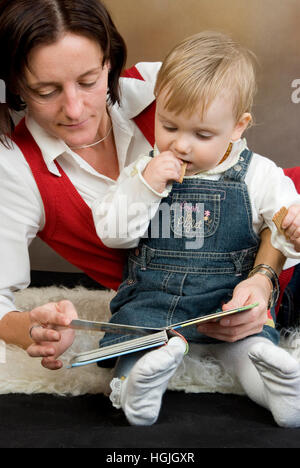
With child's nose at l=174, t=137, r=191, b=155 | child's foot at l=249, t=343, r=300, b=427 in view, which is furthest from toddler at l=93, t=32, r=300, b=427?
child's foot at l=249, t=343, r=300, b=427

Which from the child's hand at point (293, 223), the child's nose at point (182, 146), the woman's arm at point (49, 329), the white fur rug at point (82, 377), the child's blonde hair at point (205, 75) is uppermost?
the child's blonde hair at point (205, 75)

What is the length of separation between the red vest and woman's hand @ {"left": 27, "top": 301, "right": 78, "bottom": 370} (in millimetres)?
452

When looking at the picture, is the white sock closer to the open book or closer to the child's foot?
the open book

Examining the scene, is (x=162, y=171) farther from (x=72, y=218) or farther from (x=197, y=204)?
(x=72, y=218)

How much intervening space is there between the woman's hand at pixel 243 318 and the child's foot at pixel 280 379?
0.54 ft

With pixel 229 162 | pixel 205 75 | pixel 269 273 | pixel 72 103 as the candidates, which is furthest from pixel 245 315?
pixel 72 103

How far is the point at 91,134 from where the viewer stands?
5.87 ft

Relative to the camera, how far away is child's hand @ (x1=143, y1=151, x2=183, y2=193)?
157 centimetres

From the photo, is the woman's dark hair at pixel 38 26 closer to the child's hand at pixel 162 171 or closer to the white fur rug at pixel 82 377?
the child's hand at pixel 162 171

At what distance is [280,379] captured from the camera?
132cm

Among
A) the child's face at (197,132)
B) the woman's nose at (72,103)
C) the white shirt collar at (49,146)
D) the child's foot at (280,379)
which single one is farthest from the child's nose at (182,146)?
the child's foot at (280,379)

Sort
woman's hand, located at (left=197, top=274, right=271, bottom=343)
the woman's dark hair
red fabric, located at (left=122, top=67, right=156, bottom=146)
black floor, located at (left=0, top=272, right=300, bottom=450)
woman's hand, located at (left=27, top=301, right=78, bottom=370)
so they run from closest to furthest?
black floor, located at (left=0, top=272, right=300, bottom=450) < woman's hand, located at (left=27, top=301, right=78, bottom=370) < woman's hand, located at (left=197, top=274, right=271, bottom=343) < the woman's dark hair < red fabric, located at (left=122, top=67, right=156, bottom=146)

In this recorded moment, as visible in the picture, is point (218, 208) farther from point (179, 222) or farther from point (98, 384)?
point (98, 384)

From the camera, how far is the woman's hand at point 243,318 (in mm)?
1494
